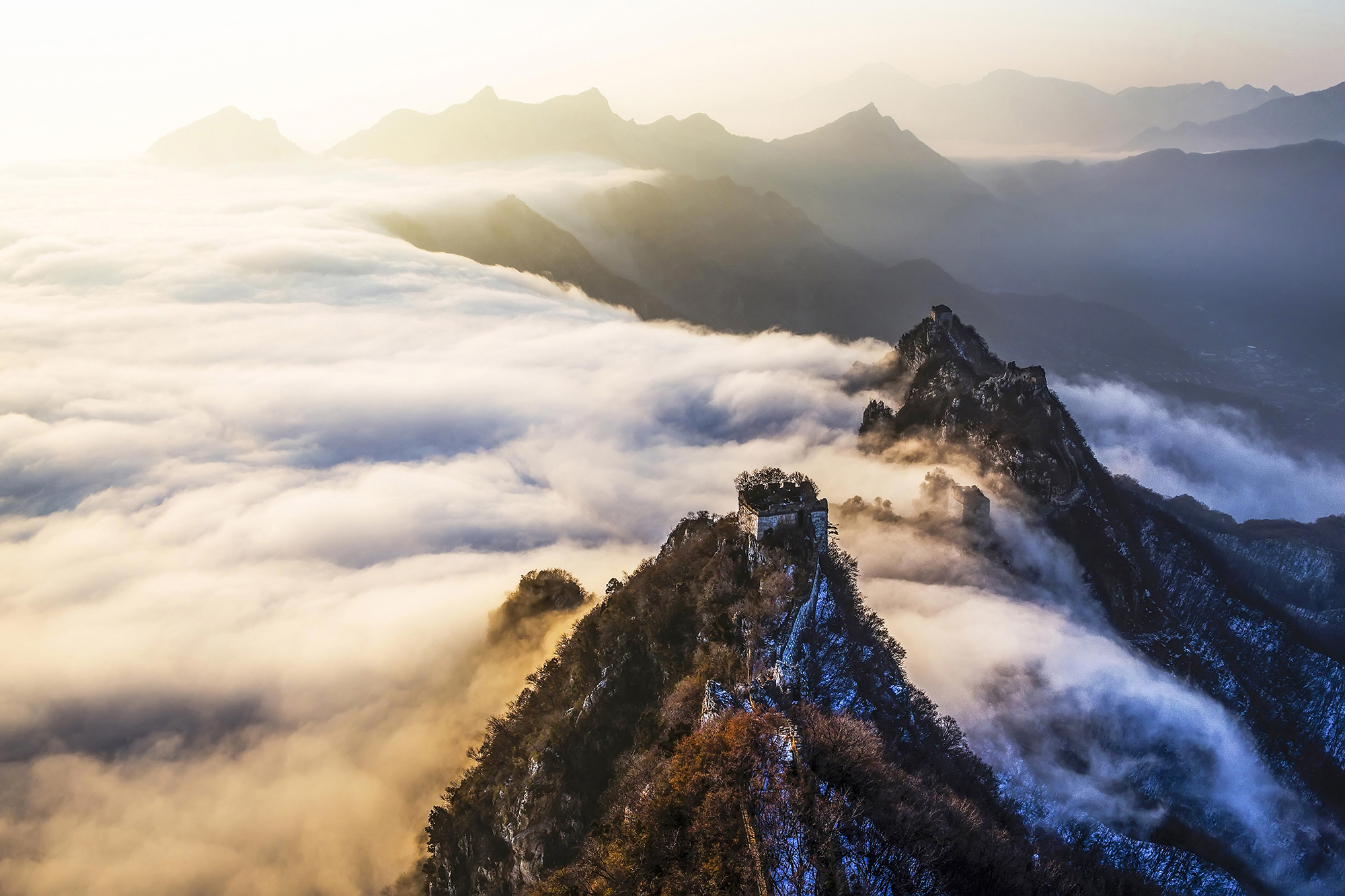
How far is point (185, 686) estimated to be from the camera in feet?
292

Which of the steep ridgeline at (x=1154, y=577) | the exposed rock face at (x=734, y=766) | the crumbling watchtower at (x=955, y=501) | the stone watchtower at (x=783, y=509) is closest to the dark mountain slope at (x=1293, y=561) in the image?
the steep ridgeline at (x=1154, y=577)

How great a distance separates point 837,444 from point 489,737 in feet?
245

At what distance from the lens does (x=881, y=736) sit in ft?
144

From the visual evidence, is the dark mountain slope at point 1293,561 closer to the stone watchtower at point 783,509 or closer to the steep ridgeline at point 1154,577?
the steep ridgeline at point 1154,577

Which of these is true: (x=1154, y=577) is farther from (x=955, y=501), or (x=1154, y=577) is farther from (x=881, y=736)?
(x=881, y=736)

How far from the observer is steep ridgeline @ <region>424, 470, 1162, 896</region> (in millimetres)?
31875

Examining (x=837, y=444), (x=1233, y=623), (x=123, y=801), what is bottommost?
(x=123, y=801)

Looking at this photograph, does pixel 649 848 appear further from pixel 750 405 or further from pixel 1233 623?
pixel 750 405

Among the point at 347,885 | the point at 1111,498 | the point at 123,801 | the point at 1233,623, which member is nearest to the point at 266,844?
the point at 347,885

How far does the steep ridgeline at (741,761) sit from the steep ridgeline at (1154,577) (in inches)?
1361

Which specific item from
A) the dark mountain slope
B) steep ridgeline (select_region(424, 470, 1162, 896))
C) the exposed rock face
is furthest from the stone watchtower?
the dark mountain slope

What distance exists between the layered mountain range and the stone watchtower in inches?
13.4

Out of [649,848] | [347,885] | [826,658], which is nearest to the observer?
[649,848]

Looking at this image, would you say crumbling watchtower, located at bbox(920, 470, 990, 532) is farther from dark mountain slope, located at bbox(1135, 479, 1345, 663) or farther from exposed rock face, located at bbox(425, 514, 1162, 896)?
dark mountain slope, located at bbox(1135, 479, 1345, 663)
